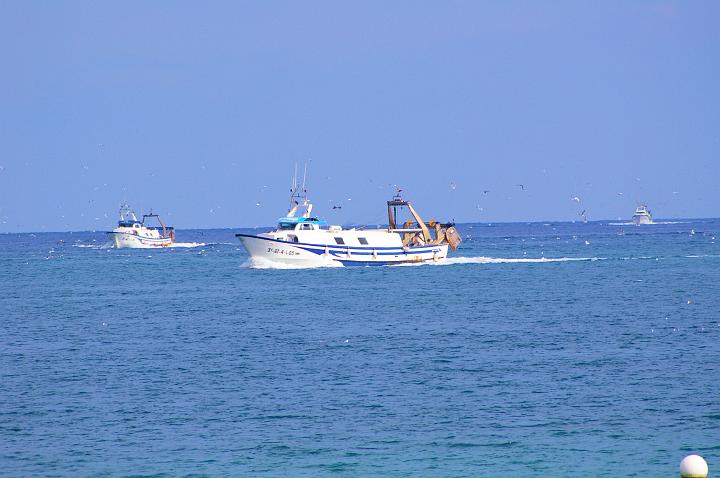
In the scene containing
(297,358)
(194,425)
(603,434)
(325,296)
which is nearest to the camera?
(603,434)

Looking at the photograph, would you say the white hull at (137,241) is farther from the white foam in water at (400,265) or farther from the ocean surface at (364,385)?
the ocean surface at (364,385)

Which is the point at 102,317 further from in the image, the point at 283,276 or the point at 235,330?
the point at 283,276

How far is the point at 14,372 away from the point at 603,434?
73.8 feet

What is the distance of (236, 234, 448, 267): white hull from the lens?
99625 mm

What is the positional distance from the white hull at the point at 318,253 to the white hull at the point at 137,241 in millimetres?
93410

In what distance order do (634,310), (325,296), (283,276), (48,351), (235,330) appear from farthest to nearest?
1. (283,276)
2. (325,296)
3. (634,310)
4. (235,330)
5. (48,351)

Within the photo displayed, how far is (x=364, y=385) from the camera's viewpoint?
3656cm

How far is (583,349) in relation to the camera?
44.9 meters

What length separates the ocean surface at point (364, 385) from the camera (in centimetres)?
2711

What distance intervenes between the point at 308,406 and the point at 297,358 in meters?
10.4

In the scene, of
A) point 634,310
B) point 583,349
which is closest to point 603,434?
point 583,349

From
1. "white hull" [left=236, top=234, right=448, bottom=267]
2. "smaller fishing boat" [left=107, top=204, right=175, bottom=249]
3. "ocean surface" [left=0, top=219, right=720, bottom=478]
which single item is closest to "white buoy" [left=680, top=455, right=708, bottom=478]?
"ocean surface" [left=0, top=219, right=720, bottom=478]

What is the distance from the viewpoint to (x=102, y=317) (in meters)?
64.3

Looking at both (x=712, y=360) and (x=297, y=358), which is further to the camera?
(x=297, y=358)
